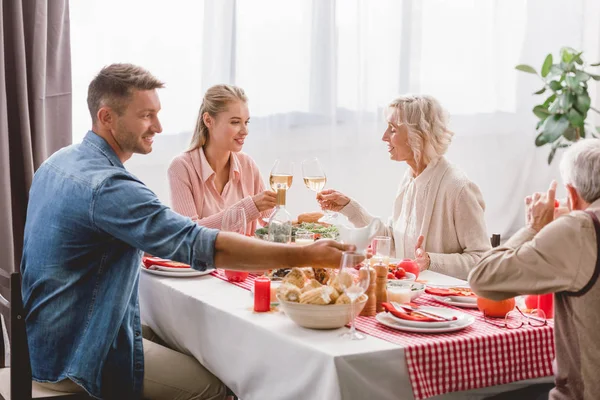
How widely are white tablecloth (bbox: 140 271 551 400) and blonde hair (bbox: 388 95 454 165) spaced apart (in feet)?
2.12

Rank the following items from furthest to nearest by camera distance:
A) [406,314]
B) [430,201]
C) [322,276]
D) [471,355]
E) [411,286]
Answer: [430,201] < [411,286] < [322,276] < [406,314] < [471,355]

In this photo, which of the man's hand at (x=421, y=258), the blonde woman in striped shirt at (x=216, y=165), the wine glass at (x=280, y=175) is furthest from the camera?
the blonde woman in striped shirt at (x=216, y=165)

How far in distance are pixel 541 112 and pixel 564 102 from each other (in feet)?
0.58

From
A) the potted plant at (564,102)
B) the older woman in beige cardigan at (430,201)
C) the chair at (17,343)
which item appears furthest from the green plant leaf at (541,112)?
the chair at (17,343)

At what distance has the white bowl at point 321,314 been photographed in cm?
170

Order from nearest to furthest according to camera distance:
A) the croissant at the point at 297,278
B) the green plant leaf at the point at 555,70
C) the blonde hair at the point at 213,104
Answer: the croissant at the point at 297,278 < the blonde hair at the point at 213,104 < the green plant leaf at the point at 555,70

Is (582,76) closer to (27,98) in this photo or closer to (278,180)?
(278,180)

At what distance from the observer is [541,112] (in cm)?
502

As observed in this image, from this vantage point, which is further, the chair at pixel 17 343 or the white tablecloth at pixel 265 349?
the chair at pixel 17 343

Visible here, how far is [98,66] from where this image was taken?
3.82 m

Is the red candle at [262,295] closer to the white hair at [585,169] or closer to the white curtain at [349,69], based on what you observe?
the white hair at [585,169]

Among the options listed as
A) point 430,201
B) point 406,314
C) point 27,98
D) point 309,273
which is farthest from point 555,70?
point 406,314

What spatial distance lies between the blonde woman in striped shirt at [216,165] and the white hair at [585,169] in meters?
1.58

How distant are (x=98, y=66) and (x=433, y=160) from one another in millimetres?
1882
